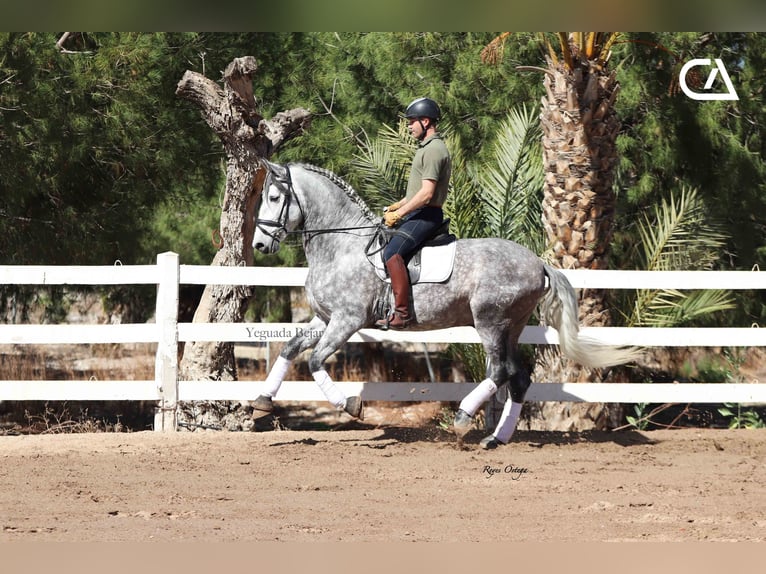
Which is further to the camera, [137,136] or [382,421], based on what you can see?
[382,421]

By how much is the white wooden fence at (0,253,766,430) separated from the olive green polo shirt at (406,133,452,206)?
1.63m

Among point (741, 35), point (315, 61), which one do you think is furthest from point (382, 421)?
point (741, 35)

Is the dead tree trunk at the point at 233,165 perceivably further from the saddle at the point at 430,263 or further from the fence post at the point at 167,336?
the saddle at the point at 430,263

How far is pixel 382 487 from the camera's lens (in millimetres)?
6988

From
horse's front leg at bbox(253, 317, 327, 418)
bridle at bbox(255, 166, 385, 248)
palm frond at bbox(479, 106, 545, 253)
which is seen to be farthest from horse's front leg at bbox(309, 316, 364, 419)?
palm frond at bbox(479, 106, 545, 253)

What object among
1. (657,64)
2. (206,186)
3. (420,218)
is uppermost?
(657,64)

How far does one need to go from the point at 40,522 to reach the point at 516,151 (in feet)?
20.8

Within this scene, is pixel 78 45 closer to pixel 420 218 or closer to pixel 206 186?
pixel 206 186

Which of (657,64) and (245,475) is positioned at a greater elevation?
(657,64)

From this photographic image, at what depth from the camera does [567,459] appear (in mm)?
8117

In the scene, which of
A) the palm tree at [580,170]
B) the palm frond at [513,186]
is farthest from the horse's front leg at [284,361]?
the palm tree at [580,170]

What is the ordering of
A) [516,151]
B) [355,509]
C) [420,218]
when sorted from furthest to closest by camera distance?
1. [516,151]
2. [420,218]
3. [355,509]

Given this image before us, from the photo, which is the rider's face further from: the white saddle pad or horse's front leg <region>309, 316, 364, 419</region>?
horse's front leg <region>309, 316, 364, 419</region>

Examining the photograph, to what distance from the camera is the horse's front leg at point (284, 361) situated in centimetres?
830
